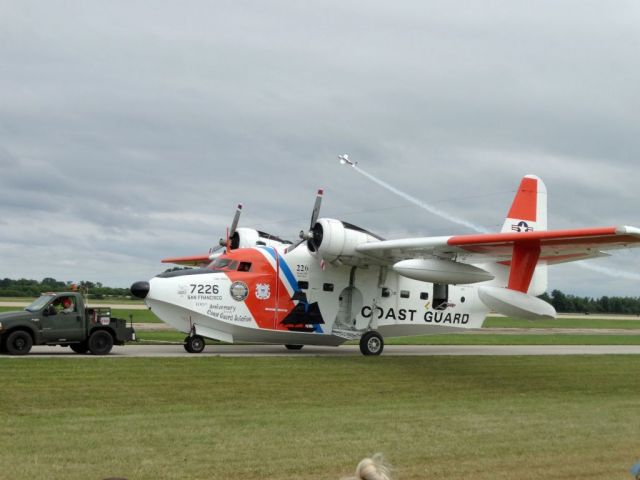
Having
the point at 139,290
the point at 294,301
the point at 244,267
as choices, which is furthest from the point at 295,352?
the point at 139,290

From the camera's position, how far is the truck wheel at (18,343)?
20766mm

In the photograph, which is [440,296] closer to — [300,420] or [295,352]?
[295,352]

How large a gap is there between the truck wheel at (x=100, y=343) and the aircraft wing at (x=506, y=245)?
8.10 metres

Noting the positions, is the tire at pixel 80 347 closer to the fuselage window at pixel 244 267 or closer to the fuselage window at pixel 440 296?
the fuselage window at pixel 244 267

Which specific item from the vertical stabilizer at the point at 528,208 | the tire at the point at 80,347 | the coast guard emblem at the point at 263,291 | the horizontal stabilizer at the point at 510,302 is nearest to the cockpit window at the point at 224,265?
the coast guard emblem at the point at 263,291

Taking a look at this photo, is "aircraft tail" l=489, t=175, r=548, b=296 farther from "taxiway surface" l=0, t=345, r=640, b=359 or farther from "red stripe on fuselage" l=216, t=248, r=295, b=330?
"red stripe on fuselage" l=216, t=248, r=295, b=330

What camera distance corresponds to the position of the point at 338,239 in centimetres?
2405

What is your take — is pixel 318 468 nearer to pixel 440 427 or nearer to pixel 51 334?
pixel 440 427

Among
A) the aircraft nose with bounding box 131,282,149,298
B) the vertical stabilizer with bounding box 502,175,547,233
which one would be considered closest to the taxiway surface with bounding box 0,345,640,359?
the aircraft nose with bounding box 131,282,149,298

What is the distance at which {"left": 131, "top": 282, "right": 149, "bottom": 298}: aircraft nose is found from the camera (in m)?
22.9

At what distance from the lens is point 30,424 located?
12141mm

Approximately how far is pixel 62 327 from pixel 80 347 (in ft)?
3.81

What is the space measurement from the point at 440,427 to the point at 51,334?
1275cm

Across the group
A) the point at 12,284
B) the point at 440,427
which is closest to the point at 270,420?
the point at 440,427
